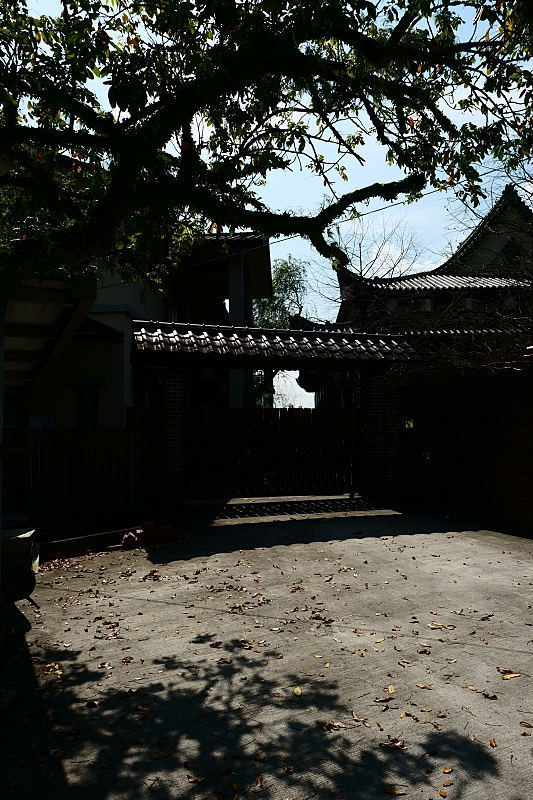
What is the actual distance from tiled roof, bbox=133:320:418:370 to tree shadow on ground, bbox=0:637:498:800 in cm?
790

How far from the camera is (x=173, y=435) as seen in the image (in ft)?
40.1

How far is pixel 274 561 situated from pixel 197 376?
14548mm

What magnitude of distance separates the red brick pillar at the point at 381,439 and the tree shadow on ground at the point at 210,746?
9.03 meters

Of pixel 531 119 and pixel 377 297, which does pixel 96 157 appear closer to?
pixel 531 119

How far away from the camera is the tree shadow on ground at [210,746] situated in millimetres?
3182

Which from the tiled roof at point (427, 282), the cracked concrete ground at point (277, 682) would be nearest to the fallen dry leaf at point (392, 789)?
the cracked concrete ground at point (277, 682)

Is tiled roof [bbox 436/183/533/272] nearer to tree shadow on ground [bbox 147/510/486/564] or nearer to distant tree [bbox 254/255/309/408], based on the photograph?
tree shadow on ground [bbox 147/510/486/564]

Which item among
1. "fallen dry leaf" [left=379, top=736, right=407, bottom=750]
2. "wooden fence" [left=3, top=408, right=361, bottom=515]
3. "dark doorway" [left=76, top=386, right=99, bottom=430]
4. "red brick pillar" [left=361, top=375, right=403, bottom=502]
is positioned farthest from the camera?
"dark doorway" [left=76, top=386, right=99, bottom=430]

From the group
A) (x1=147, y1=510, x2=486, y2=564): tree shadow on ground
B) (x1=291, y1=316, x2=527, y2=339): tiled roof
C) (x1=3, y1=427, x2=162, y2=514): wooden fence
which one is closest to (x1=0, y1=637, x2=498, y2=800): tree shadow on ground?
(x1=147, y1=510, x2=486, y2=564): tree shadow on ground

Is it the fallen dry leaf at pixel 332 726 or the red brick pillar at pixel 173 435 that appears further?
the red brick pillar at pixel 173 435

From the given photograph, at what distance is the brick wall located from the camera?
402 inches

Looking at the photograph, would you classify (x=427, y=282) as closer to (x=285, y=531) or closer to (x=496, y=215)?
(x=496, y=215)

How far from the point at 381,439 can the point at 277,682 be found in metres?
9.31

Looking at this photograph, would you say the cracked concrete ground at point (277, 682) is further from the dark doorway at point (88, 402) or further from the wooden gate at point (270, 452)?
the dark doorway at point (88, 402)
